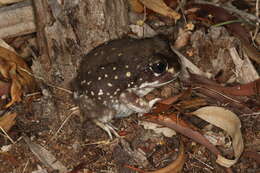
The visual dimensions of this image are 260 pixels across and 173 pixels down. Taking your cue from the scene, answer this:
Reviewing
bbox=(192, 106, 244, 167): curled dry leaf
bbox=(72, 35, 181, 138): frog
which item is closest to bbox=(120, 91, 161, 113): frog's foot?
bbox=(72, 35, 181, 138): frog

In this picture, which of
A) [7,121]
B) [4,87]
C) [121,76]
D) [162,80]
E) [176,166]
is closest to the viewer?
[176,166]

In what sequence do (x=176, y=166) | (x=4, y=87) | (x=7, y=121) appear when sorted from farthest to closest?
(x=4, y=87), (x=7, y=121), (x=176, y=166)

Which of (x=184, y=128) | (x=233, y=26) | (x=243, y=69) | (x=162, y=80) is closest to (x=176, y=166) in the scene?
(x=184, y=128)

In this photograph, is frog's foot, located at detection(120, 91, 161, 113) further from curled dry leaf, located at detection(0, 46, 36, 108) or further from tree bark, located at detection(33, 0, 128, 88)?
curled dry leaf, located at detection(0, 46, 36, 108)

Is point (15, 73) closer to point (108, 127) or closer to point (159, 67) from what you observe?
point (108, 127)

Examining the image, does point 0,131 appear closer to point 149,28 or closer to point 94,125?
point 94,125

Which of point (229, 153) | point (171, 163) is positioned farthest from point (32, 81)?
point (229, 153)
